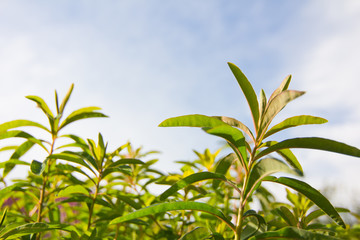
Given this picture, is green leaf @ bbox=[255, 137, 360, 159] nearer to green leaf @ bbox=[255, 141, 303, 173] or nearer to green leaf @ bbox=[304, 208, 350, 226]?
green leaf @ bbox=[255, 141, 303, 173]

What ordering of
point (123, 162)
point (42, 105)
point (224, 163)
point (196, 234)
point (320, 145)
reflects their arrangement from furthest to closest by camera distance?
1. point (42, 105)
2. point (123, 162)
3. point (224, 163)
4. point (196, 234)
5. point (320, 145)

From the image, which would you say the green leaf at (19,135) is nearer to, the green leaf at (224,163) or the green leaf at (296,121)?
the green leaf at (224,163)

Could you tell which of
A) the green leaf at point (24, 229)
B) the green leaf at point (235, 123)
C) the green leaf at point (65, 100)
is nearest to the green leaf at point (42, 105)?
the green leaf at point (65, 100)

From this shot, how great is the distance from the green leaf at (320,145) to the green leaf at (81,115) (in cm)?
114

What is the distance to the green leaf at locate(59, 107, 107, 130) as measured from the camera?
Answer: 1.84 metres

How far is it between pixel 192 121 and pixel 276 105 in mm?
307

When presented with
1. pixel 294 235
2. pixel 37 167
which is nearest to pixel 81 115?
pixel 37 167

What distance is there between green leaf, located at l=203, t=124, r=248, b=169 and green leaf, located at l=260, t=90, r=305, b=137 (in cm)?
11

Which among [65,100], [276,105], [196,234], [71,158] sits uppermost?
[65,100]

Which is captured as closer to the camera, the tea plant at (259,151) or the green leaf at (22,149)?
the tea plant at (259,151)

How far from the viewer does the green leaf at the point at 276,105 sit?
1.02 metres

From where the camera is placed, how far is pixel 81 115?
6.09 feet

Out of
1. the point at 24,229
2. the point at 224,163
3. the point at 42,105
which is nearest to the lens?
the point at 24,229

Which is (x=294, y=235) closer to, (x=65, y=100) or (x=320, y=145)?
(x=320, y=145)
